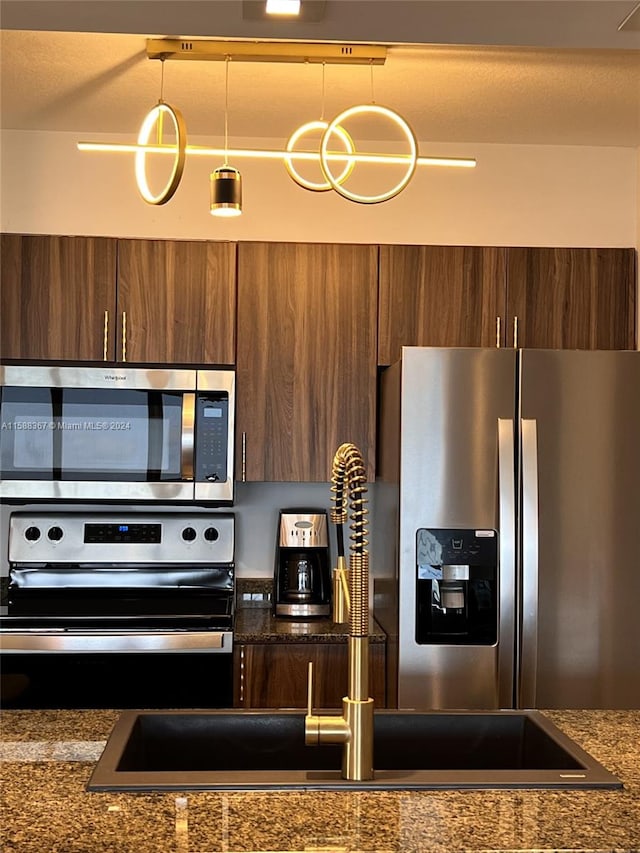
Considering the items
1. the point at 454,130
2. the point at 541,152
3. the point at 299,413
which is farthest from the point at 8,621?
the point at 541,152

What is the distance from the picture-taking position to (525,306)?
350 centimetres

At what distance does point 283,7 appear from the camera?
1871 mm

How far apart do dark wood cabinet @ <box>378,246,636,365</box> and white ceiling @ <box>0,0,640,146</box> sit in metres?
0.49

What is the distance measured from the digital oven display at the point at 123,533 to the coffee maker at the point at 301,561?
0.45 meters

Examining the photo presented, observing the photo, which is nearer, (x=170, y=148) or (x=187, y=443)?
(x=170, y=148)

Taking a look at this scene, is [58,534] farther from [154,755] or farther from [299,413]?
[154,755]

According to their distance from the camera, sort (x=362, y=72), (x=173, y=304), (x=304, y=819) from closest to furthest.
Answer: (x=304, y=819) < (x=362, y=72) < (x=173, y=304)

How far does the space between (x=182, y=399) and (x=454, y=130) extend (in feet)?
4.57

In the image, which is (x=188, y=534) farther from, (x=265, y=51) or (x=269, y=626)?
(x=265, y=51)

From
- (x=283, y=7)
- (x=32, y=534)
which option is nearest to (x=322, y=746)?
(x=283, y=7)

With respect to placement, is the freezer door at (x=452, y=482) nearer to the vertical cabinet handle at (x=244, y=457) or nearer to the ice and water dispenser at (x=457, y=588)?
the ice and water dispenser at (x=457, y=588)

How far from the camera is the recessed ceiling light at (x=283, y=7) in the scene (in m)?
1.85

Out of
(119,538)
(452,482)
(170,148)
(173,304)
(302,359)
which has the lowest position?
(119,538)

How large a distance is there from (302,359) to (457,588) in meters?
0.98
